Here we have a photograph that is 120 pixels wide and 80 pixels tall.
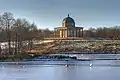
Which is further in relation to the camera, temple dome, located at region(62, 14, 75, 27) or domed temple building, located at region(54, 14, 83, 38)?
temple dome, located at region(62, 14, 75, 27)

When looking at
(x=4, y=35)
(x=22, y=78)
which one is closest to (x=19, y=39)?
(x=4, y=35)

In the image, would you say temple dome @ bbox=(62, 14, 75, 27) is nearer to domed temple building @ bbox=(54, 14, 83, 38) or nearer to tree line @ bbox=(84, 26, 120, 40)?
domed temple building @ bbox=(54, 14, 83, 38)

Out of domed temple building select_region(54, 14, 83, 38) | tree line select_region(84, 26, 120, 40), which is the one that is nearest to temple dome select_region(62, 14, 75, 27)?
domed temple building select_region(54, 14, 83, 38)

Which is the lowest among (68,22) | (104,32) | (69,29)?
(104,32)

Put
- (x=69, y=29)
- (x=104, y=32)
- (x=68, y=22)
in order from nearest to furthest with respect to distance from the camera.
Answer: (x=68, y=22)
(x=69, y=29)
(x=104, y=32)

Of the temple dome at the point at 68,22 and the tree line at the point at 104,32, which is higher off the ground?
the temple dome at the point at 68,22

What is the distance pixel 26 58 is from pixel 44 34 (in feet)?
194

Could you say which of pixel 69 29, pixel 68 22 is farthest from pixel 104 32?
pixel 68 22

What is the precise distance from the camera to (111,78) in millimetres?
17938

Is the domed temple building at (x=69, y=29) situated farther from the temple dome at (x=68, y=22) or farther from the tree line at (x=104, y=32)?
the tree line at (x=104, y=32)

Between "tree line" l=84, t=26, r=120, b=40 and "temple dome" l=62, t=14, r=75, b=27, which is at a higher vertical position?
"temple dome" l=62, t=14, r=75, b=27

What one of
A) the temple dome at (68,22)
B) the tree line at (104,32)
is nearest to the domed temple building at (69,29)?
the temple dome at (68,22)

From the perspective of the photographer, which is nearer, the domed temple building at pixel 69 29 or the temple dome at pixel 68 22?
the domed temple building at pixel 69 29

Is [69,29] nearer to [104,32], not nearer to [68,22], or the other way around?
[68,22]
